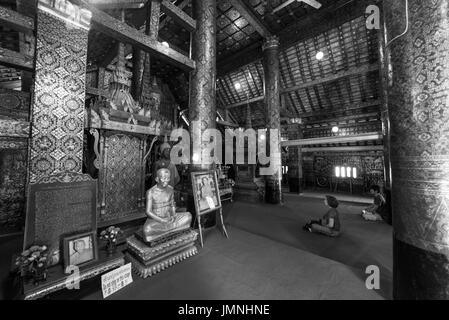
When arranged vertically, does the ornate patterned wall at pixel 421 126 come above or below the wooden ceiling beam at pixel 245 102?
below

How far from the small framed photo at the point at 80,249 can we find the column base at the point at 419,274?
160 inches

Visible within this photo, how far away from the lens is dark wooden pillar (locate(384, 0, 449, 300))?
1.83 m

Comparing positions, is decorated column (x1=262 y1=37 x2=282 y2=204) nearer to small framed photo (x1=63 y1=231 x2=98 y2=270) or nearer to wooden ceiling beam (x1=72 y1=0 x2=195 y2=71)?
wooden ceiling beam (x1=72 y1=0 x2=195 y2=71)

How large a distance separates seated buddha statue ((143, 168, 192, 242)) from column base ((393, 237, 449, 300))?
327 centimetres

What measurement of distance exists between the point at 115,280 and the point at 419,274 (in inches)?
149

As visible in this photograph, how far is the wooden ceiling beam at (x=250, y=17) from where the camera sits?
781 centimetres

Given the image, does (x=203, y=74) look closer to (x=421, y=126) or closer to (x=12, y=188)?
(x=421, y=126)

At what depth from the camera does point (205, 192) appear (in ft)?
15.0

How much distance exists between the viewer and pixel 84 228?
9.75 feet

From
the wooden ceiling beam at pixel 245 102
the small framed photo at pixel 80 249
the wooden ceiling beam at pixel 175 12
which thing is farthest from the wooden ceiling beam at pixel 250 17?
the small framed photo at pixel 80 249

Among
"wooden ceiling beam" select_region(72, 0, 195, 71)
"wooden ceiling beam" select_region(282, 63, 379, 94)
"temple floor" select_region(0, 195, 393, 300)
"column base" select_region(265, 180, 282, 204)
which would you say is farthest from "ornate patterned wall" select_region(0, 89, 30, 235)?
"wooden ceiling beam" select_region(282, 63, 379, 94)

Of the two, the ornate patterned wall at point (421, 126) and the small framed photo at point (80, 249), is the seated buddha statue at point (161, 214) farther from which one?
the ornate patterned wall at point (421, 126)

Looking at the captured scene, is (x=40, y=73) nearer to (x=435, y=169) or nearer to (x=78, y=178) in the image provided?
(x=78, y=178)
